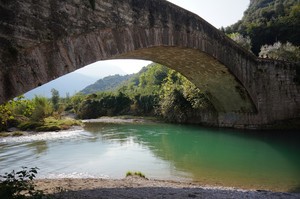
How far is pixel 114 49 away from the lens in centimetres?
927

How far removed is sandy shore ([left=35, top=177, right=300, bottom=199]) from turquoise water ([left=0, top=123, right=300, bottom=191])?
1548mm

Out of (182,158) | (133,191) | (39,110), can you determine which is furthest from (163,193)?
(39,110)

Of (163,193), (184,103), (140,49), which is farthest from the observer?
(184,103)

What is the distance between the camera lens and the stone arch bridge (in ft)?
20.9

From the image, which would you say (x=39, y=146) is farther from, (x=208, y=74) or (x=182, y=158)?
(x=208, y=74)

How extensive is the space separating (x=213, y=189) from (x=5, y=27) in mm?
6377

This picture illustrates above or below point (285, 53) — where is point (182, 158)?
below

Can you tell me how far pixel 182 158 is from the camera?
46.4 ft

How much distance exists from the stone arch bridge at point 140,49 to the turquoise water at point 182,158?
8.84 ft

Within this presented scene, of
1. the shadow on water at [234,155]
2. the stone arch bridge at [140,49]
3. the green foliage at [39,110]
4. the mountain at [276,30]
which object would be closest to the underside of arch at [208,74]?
the stone arch bridge at [140,49]

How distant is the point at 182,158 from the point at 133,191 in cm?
640

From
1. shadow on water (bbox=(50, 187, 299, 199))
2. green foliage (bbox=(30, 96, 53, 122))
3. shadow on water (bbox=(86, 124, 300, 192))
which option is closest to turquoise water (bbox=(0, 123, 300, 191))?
shadow on water (bbox=(86, 124, 300, 192))

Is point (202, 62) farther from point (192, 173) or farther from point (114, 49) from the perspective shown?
point (114, 49)

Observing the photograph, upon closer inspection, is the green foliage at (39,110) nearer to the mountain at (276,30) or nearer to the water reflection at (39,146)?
the water reflection at (39,146)
